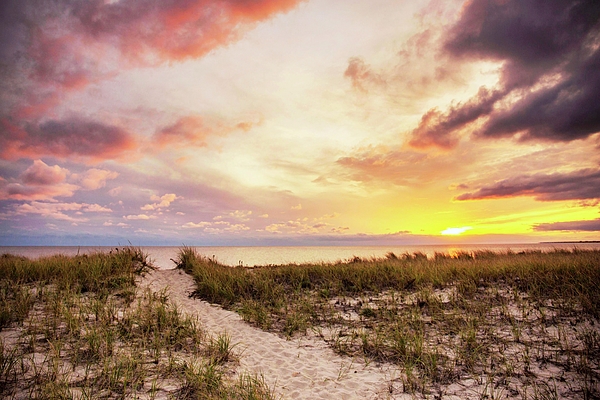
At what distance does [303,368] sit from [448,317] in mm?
4600

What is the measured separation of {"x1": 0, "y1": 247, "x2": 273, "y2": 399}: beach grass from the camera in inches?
194

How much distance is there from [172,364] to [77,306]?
197 inches

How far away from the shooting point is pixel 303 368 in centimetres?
636

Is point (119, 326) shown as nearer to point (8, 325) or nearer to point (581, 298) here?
point (8, 325)

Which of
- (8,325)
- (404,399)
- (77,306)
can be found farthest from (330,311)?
(8,325)

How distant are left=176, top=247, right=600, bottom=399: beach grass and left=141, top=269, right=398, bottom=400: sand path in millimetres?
371

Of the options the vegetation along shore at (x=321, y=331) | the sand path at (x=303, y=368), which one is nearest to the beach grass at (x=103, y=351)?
the vegetation along shore at (x=321, y=331)

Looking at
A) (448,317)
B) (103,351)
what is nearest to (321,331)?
(448,317)

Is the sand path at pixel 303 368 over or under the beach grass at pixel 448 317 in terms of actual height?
under

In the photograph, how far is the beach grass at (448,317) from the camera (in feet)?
18.6

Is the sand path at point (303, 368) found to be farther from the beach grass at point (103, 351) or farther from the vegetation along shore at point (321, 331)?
the beach grass at point (103, 351)

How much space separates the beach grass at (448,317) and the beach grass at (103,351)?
2.55 metres

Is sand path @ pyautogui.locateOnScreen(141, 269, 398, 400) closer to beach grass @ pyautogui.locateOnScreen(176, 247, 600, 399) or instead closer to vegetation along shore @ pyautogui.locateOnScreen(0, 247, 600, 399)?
vegetation along shore @ pyautogui.locateOnScreen(0, 247, 600, 399)

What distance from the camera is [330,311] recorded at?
995 centimetres
